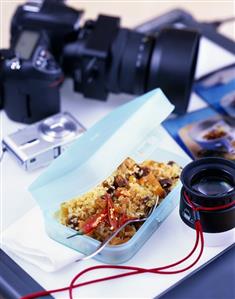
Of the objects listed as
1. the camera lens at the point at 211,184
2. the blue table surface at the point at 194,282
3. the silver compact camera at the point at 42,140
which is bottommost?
the blue table surface at the point at 194,282

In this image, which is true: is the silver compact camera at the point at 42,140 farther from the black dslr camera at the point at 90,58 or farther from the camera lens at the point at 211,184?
the camera lens at the point at 211,184

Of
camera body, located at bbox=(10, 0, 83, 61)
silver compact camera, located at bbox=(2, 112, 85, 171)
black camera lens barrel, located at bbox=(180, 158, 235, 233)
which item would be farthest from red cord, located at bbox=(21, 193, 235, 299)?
camera body, located at bbox=(10, 0, 83, 61)

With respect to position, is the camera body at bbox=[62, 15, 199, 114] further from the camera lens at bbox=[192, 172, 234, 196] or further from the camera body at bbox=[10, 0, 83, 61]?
the camera lens at bbox=[192, 172, 234, 196]

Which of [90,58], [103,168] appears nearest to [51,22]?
[90,58]

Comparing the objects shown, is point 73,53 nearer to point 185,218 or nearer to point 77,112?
point 77,112

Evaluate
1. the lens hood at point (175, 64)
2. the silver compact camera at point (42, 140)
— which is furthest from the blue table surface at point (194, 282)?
the lens hood at point (175, 64)

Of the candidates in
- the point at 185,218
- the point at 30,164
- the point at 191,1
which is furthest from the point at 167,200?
the point at 191,1

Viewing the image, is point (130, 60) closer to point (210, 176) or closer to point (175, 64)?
point (175, 64)
